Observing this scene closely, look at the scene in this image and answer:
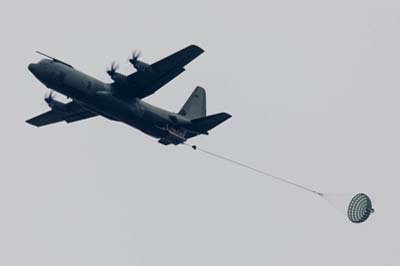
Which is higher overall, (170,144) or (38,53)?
(38,53)

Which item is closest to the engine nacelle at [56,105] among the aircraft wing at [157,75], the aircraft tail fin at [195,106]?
the aircraft wing at [157,75]

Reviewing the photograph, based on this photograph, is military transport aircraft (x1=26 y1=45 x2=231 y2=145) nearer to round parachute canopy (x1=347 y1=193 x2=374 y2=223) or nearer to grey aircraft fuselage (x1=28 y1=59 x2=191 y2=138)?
grey aircraft fuselage (x1=28 y1=59 x2=191 y2=138)

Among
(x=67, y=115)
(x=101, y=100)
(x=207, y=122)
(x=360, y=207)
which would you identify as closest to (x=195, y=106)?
(x=207, y=122)

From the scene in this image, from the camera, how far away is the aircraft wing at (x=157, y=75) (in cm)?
6500

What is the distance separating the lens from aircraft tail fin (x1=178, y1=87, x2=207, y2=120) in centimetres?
7469

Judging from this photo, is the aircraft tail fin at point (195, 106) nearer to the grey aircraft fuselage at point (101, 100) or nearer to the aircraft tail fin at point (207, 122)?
the aircraft tail fin at point (207, 122)

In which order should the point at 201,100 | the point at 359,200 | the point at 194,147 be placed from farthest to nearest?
1. the point at 201,100
2. the point at 194,147
3. the point at 359,200

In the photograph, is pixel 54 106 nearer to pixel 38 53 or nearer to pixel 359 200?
pixel 38 53

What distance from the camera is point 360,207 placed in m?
59.2

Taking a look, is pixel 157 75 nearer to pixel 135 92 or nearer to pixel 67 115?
pixel 135 92

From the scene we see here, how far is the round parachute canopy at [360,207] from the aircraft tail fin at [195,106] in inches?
773

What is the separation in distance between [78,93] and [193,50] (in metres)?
9.13

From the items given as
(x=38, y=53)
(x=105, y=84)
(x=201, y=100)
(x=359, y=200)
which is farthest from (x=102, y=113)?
(x=359, y=200)

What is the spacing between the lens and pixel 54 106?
7144 cm
